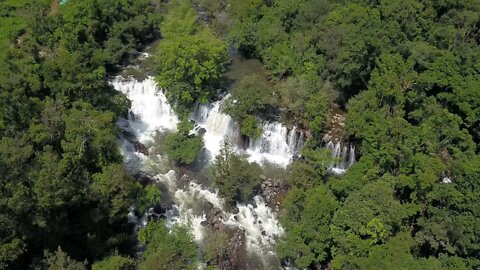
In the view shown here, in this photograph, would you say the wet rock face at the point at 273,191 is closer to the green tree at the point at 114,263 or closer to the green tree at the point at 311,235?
the green tree at the point at 311,235

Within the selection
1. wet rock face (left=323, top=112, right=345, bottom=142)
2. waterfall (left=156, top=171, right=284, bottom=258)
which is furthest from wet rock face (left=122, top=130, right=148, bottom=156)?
wet rock face (left=323, top=112, right=345, bottom=142)

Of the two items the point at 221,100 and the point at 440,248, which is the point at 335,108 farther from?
the point at 440,248

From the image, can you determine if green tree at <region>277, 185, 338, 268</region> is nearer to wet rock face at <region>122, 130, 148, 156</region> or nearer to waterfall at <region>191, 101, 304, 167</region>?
waterfall at <region>191, 101, 304, 167</region>

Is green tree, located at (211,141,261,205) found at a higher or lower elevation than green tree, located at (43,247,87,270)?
lower

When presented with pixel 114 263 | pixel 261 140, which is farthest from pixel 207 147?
pixel 114 263

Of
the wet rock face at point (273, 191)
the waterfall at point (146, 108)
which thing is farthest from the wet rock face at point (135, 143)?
the wet rock face at point (273, 191)
